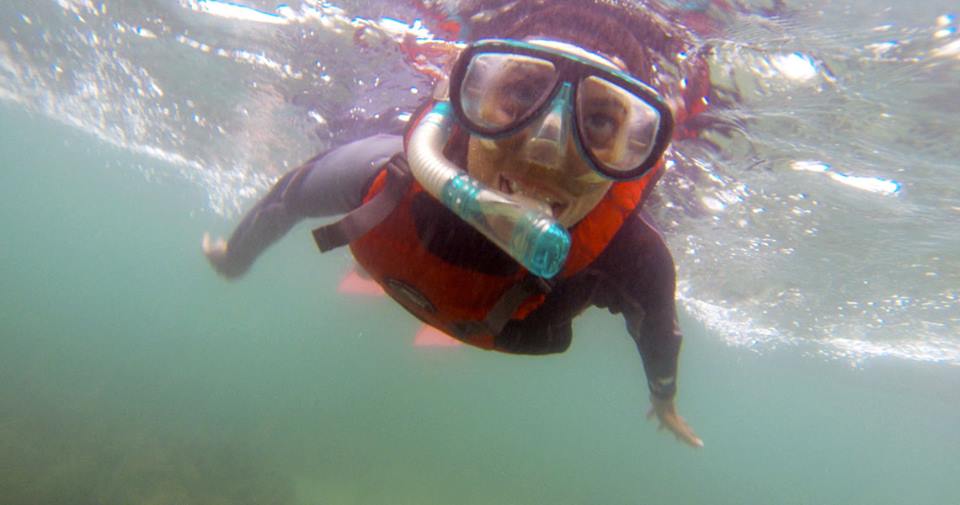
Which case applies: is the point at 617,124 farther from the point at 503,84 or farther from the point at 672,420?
the point at 672,420

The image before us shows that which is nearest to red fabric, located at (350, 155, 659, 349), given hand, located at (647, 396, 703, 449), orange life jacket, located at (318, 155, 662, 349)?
orange life jacket, located at (318, 155, 662, 349)

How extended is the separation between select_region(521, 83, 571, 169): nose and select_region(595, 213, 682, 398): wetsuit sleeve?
129cm

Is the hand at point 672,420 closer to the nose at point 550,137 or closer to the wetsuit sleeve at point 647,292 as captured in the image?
the wetsuit sleeve at point 647,292

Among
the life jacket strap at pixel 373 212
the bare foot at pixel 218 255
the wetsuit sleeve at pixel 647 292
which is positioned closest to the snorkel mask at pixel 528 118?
the life jacket strap at pixel 373 212

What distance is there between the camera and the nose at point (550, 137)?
2797 millimetres

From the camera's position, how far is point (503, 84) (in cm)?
314

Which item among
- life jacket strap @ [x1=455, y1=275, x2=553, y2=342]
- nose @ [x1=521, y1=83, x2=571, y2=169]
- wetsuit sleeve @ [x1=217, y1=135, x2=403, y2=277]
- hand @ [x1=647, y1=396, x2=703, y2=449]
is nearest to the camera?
nose @ [x1=521, y1=83, x2=571, y2=169]

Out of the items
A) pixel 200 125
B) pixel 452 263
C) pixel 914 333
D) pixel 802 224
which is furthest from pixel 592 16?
pixel 914 333

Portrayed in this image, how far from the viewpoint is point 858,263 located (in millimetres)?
14500

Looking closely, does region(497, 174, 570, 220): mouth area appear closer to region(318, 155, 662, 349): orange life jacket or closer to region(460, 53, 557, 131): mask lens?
region(460, 53, 557, 131): mask lens

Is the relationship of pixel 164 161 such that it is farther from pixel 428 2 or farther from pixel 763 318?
pixel 763 318

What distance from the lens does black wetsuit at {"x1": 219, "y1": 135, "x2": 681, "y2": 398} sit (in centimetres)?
331

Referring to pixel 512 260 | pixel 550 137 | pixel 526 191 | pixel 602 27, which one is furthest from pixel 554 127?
pixel 602 27

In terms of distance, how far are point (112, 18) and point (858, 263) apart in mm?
19507
